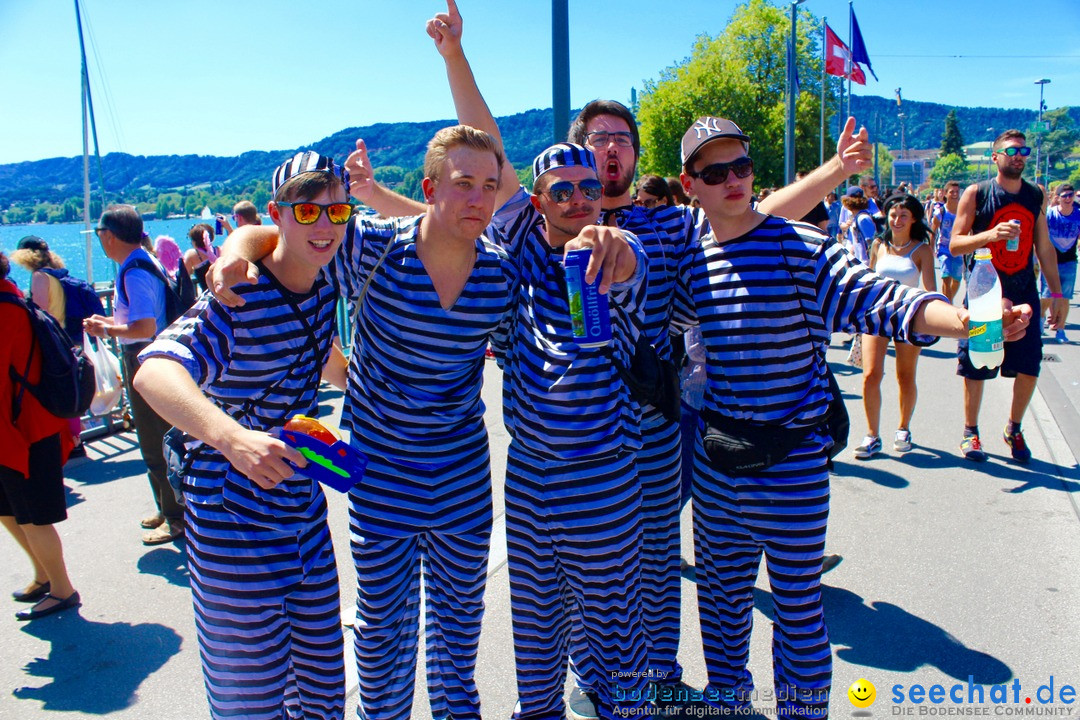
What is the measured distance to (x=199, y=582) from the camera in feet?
6.91

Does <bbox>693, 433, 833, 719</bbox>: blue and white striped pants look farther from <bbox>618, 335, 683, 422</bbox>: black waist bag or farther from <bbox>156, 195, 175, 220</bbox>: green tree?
<bbox>156, 195, 175, 220</bbox>: green tree

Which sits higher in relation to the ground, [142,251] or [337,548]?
[142,251]

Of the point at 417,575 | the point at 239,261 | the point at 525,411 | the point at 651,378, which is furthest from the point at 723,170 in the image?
the point at 417,575

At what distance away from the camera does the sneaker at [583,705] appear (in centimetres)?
291

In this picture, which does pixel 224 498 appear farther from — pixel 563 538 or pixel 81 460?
pixel 81 460

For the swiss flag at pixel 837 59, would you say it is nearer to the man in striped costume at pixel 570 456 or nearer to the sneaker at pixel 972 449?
the sneaker at pixel 972 449

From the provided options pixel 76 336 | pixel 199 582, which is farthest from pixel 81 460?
pixel 199 582

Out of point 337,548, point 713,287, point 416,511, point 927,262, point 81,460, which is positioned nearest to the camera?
point 416,511

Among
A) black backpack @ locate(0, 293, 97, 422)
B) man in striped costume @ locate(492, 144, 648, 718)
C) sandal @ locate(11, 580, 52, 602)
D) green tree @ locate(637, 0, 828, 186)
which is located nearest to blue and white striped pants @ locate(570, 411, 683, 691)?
man in striped costume @ locate(492, 144, 648, 718)

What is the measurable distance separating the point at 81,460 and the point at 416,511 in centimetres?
560

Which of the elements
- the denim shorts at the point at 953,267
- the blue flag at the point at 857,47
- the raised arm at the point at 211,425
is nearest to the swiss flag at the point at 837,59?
the blue flag at the point at 857,47

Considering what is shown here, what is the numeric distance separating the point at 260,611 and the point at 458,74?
6.59 feet

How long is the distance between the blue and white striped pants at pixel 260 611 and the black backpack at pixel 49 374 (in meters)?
2.10

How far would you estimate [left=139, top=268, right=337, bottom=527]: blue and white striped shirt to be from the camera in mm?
2053
